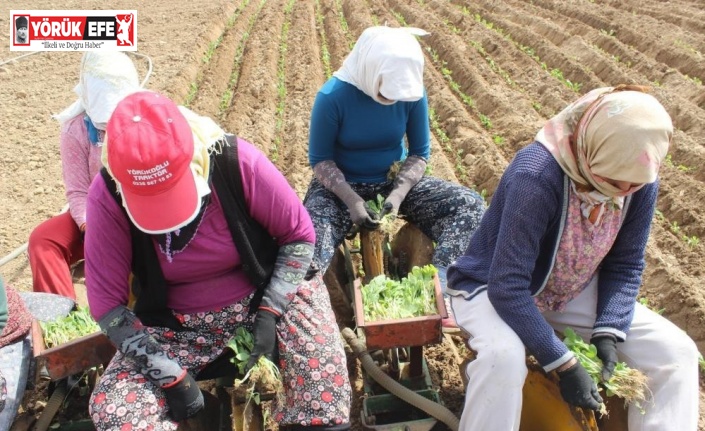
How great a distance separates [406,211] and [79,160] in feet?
6.30

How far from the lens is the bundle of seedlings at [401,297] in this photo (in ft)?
9.49

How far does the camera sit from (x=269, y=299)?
103 inches

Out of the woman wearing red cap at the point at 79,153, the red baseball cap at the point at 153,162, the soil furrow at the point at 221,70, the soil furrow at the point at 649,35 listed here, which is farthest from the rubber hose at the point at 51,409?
the soil furrow at the point at 649,35

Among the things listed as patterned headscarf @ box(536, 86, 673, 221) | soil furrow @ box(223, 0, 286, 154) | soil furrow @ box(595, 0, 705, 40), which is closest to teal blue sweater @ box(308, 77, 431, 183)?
patterned headscarf @ box(536, 86, 673, 221)

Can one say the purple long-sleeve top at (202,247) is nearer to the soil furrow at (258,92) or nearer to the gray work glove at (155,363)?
the gray work glove at (155,363)

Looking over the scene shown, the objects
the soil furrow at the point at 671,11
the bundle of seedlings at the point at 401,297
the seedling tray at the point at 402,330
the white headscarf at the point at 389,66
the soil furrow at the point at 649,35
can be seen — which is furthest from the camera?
the soil furrow at the point at 671,11

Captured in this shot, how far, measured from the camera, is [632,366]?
258cm

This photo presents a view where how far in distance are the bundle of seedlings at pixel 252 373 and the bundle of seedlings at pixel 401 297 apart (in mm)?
505

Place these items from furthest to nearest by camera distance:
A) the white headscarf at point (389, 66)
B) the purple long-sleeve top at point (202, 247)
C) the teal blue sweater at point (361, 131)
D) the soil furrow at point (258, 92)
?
the soil furrow at point (258, 92) → the teal blue sweater at point (361, 131) → the white headscarf at point (389, 66) → the purple long-sleeve top at point (202, 247)

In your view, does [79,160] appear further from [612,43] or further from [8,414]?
[612,43]

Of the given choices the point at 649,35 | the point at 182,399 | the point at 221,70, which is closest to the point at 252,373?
the point at 182,399

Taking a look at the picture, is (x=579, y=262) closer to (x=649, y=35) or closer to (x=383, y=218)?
(x=383, y=218)

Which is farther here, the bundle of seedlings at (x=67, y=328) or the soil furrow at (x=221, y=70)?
the soil furrow at (x=221, y=70)

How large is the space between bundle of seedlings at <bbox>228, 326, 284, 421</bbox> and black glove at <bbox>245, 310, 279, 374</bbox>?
23mm
